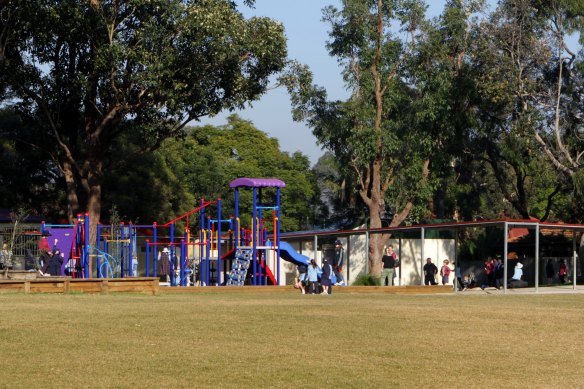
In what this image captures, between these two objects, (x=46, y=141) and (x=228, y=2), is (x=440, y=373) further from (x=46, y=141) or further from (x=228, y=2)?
(x=46, y=141)

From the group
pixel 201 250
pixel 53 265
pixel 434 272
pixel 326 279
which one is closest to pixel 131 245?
pixel 201 250

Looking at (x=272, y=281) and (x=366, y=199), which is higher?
(x=366, y=199)

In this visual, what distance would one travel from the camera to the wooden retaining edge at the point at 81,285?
30.1 m

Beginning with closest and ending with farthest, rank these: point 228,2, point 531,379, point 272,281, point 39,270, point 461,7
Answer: point 531,379
point 39,270
point 272,281
point 228,2
point 461,7

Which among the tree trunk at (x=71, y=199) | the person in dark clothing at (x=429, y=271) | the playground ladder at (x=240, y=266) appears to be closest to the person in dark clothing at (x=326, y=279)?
the playground ladder at (x=240, y=266)

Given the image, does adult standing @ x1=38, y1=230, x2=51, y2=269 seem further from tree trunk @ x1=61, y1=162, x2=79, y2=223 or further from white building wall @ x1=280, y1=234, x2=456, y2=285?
white building wall @ x1=280, y1=234, x2=456, y2=285

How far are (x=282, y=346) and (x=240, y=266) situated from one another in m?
23.7

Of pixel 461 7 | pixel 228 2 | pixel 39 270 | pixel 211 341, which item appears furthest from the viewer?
pixel 461 7

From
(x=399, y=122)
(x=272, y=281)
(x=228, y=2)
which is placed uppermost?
(x=228, y=2)

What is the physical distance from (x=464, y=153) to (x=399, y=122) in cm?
514

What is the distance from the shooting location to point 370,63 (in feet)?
186

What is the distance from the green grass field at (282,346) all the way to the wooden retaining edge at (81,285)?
5944 millimetres

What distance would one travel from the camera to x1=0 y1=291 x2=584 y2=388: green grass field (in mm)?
12930

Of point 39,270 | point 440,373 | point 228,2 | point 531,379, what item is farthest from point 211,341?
point 228,2
